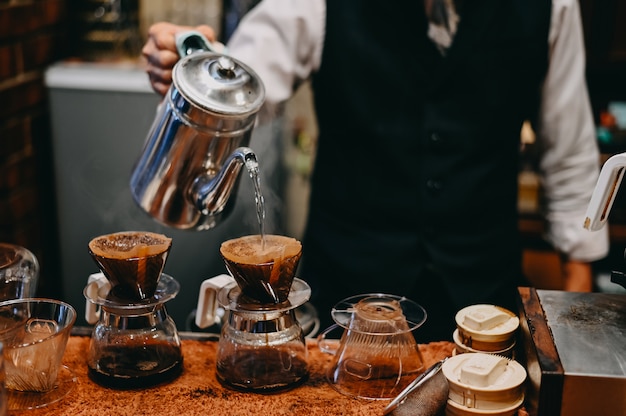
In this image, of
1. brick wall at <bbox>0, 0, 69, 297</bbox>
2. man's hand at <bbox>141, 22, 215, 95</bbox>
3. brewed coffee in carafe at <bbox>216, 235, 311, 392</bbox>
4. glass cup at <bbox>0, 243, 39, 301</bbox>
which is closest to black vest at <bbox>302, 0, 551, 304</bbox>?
man's hand at <bbox>141, 22, 215, 95</bbox>

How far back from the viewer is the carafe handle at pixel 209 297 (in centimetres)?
123

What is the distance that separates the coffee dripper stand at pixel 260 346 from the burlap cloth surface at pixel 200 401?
0.02 meters

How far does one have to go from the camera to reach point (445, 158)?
1.76m

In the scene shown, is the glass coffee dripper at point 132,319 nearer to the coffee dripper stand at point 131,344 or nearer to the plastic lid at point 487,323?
the coffee dripper stand at point 131,344

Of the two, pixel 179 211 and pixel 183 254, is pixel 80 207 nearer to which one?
pixel 183 254

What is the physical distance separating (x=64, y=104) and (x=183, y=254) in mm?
638

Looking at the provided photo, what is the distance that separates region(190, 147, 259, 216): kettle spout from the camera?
1.15 meters

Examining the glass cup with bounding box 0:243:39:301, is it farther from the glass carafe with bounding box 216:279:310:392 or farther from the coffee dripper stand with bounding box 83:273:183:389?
the glass carafe with bounding box 216:279:310:392

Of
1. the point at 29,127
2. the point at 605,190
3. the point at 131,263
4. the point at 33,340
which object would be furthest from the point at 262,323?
the point at 29,127

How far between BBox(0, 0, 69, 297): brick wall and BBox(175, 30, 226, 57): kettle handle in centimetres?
102

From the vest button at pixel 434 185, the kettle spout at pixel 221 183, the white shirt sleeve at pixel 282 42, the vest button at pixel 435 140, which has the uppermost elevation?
the white shirt sleeve at pixel 282 42

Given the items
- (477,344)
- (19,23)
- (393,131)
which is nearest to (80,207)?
(19,23)

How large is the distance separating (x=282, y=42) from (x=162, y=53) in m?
0.39

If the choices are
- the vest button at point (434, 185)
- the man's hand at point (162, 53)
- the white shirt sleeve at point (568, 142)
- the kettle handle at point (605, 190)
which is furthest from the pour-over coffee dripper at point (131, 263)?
the white shirt sleeve at point (568, 142)
